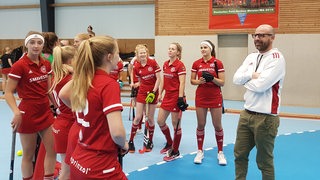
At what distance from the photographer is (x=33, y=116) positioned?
3666mm

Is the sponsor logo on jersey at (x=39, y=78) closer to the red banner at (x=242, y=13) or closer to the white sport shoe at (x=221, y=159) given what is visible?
the white sport shoe at (x=221, y=159)

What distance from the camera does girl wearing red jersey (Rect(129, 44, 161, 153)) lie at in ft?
19.2

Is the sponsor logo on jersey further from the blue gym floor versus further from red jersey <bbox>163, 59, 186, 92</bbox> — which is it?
red jersey <bbox>163, 59, 186, 92</bbox>

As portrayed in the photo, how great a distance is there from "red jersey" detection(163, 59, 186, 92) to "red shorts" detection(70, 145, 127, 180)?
3.32m

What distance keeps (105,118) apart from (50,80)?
6.22ft

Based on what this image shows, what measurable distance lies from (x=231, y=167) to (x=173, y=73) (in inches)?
64.6

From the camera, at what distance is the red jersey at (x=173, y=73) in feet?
18.0

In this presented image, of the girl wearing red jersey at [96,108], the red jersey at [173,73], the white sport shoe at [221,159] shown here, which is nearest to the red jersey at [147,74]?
the red jersey at [173,73]

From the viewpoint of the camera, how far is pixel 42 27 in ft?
51.0

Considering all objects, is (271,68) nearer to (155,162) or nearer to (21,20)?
(155,162)

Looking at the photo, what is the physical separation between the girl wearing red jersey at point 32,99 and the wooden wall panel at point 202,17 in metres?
8.58

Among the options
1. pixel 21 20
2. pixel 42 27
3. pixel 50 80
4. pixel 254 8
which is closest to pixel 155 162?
pixel 50 80

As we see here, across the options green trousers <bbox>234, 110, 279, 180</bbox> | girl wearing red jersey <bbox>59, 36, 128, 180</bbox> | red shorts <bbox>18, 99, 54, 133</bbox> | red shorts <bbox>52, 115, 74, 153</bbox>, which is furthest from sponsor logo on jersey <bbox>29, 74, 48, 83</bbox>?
green trousers <bbox>234, 110, 279, 180</bbox>

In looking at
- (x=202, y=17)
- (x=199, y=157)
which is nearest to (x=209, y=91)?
(x=199, y=157)
